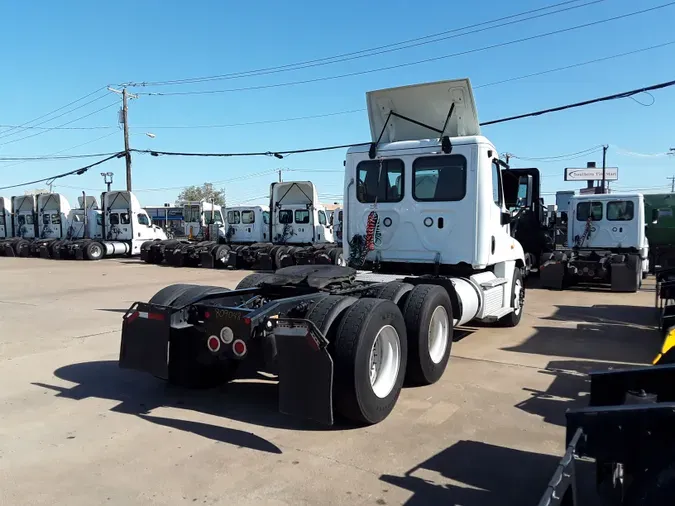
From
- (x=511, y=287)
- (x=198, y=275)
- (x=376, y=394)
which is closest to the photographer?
(x=376, y=394)

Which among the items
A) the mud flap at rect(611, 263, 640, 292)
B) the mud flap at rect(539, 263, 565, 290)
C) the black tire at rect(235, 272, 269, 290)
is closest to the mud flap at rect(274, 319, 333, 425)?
the black tire at rect(235, 272, 269, 290)

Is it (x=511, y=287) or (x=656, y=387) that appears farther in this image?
(x=511, y=287)

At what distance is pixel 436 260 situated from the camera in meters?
7.55

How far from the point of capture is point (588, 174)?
246 ft

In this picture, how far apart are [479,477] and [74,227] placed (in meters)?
31.8

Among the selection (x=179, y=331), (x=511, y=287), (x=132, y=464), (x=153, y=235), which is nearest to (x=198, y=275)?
(x=153, y=235)

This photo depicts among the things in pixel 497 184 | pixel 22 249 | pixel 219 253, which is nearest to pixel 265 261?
pixel 219 253

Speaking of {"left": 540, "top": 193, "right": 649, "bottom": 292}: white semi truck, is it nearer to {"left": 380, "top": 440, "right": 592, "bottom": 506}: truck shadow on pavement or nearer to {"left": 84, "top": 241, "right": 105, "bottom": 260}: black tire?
{"left": 380, "top": 440, "right": 592, "bottom": 506}: truck shadow on pavement

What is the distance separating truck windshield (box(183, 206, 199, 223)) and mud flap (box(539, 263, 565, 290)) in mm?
20997

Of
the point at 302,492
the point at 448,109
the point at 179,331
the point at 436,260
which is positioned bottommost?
the point at 302,492

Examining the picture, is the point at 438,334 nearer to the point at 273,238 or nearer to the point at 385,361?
the point at 385,361

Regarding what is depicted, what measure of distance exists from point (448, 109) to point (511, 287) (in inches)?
118

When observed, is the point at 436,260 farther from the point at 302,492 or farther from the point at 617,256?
the point at 617,256

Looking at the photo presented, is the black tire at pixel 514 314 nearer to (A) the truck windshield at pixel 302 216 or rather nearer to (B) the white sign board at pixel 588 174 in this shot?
(A) the truck windshield at pixel 302 216
